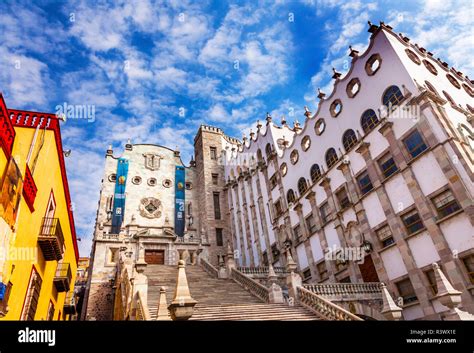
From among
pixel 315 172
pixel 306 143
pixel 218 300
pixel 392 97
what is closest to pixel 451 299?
pixel 218 300

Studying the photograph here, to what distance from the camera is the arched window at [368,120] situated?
62.2 ft

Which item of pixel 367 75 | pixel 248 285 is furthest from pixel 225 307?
pixel 367 75

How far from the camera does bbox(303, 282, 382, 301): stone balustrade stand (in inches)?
612

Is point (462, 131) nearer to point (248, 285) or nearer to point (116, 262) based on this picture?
point (248, 285)

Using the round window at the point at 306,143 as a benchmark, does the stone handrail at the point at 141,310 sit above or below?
below

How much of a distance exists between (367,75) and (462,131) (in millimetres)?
6836

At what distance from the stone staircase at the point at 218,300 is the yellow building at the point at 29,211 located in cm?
475

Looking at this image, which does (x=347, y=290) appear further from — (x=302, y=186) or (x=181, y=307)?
(x=181, y=307)

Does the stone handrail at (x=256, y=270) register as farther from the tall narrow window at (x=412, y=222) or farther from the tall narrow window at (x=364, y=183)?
the tall narrow window at (x=412, y=222)

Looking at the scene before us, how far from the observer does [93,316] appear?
A: 2491 centimetres

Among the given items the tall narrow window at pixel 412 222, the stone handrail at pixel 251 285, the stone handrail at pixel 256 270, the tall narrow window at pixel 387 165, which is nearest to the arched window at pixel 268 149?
the stone handrail at pixel 256 270

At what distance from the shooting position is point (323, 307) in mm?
12828

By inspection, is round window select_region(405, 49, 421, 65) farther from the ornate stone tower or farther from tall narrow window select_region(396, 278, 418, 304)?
the ornate stone tower
